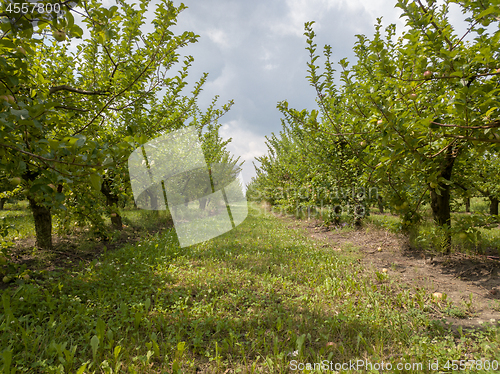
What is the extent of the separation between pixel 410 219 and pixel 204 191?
10.6m

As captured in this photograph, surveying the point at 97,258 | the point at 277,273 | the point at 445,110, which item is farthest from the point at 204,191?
the point at 445,110

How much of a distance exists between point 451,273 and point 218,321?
356 cm

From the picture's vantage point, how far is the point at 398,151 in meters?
2.70

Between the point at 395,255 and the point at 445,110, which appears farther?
the point at 395,255

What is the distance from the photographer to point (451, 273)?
3.60 metres

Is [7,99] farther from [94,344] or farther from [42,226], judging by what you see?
[42,226]

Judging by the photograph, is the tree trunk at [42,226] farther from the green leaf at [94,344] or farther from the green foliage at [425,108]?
the green foliage at [425,108]

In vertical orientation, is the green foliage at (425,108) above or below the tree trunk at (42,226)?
above

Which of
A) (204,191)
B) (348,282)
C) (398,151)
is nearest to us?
(398,151)

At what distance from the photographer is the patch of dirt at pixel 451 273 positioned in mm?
2591

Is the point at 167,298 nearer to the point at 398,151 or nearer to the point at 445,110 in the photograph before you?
the point at 398,151

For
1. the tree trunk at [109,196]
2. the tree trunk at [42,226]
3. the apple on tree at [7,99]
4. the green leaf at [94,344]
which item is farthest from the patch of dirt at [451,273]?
the tree trunk at [109,196]

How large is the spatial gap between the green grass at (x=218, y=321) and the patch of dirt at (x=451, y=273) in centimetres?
22

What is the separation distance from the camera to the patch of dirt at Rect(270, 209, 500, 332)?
259 cm
